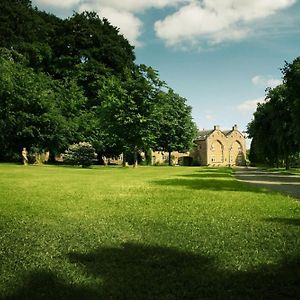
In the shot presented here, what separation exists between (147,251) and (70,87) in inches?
1795

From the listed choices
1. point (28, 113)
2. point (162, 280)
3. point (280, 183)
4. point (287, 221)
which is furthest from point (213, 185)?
point (28, 113)

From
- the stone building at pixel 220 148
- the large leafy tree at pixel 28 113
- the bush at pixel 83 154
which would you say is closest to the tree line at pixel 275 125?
the bush at pixel 83 154

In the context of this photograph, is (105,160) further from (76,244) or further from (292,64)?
(76,244)

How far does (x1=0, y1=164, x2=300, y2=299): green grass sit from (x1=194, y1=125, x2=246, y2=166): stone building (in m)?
108

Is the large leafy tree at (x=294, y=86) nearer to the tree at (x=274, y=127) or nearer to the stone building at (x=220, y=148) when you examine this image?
the tree at (x=274, y=127)

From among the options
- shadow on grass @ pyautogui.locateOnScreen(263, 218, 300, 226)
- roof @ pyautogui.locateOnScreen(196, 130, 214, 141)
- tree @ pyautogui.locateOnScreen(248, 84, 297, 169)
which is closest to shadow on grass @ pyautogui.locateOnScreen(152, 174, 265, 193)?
shadow on grass @ pyautogui.locateOnScreen(263, 218, 300, 226)

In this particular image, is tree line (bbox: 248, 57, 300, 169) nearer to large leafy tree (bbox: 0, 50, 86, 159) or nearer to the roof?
large leafy tree (bbox: 0, 50, 86, 159)

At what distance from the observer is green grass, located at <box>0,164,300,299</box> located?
5980 millimetres

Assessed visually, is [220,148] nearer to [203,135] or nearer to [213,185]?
[203,135]

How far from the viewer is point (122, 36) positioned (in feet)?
194

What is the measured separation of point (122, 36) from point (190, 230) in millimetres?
51965

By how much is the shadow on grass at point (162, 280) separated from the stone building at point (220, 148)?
112 meters

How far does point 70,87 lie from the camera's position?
5191 cm

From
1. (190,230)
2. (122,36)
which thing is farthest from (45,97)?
(190,230)
